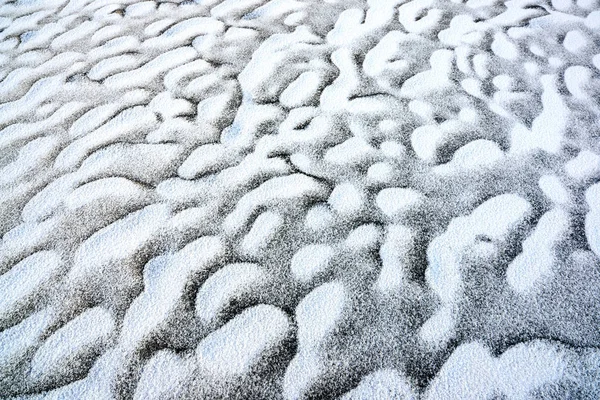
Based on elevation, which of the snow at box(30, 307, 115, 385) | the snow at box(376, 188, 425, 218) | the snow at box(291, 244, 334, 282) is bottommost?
the snow at box(376, 188, 425, 218)

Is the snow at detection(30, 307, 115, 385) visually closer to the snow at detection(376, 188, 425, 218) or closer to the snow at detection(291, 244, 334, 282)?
the snow at detection(291, 244, 334, 282)

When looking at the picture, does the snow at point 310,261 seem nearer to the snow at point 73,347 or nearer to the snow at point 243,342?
the snow at point 243,342

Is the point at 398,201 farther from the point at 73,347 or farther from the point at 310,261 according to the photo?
the point at 73,347

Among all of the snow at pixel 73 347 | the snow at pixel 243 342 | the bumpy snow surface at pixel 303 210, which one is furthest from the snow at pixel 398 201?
the snow at pixel 73 347

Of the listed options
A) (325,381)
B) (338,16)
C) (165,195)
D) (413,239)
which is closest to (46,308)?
(165,195)

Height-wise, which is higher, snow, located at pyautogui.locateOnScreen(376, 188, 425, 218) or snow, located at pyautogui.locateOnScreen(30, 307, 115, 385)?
snow, located at pyautogui.locateOnScreen(30, 307, 115, 385)

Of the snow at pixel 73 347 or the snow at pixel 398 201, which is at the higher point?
the snow at pixel 73 347

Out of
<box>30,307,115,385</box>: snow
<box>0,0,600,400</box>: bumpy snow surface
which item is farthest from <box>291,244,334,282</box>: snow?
<box>30,307,115,385</box>: snow

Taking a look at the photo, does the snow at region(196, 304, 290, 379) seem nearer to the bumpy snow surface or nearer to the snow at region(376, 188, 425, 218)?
the bumpy snow surface

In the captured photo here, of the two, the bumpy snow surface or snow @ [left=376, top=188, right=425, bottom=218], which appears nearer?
the bumpy snow surface
